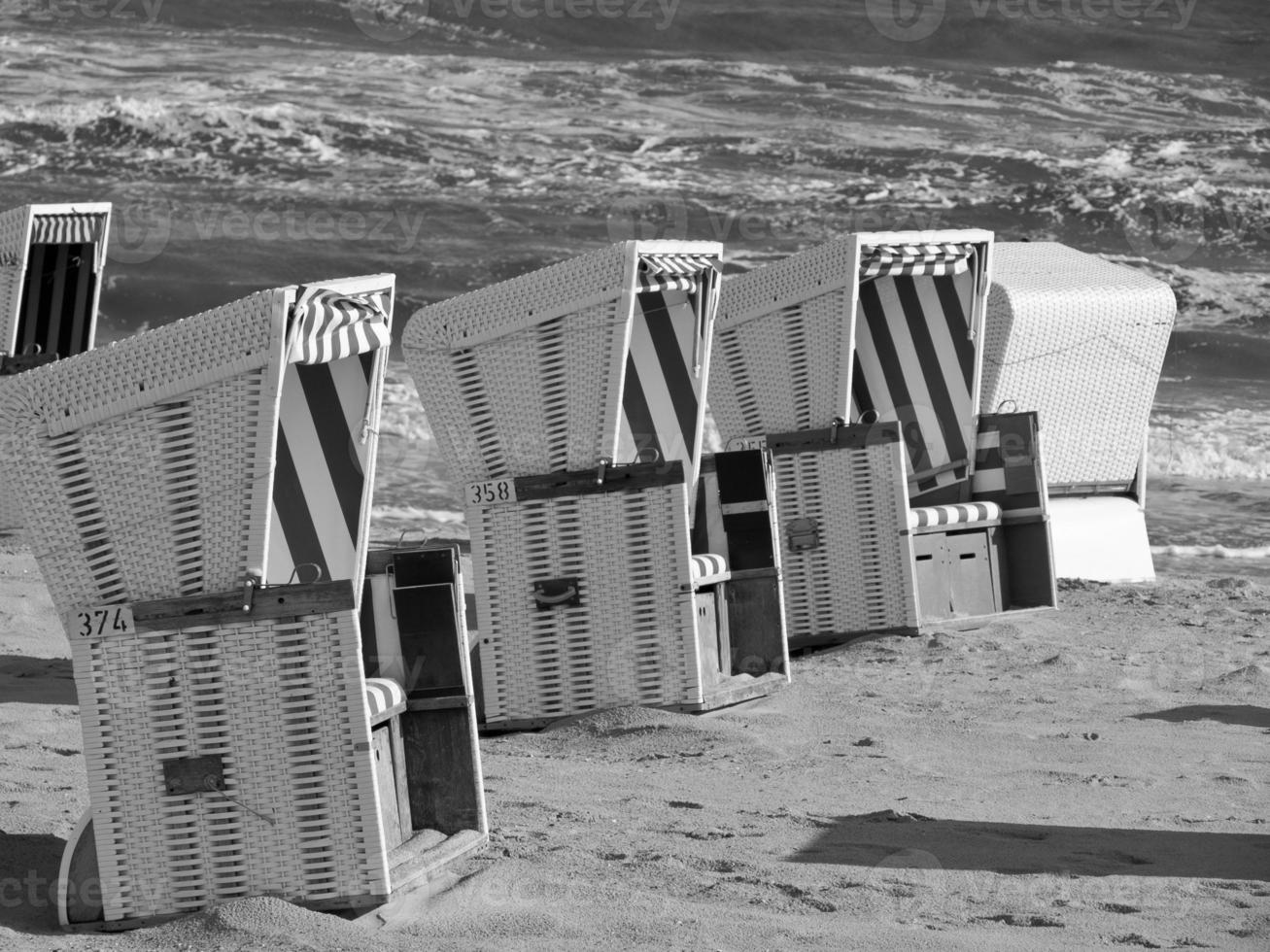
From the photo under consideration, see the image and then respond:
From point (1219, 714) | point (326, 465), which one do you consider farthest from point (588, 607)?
point (1219, 714)

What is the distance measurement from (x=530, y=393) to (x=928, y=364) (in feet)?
9.20

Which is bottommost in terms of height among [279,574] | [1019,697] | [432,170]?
[1019,697]

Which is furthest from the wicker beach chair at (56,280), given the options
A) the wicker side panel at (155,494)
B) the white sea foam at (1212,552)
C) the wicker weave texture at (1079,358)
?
the white sea foam at (1212,552)

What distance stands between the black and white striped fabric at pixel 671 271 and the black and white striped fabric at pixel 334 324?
4.81ft

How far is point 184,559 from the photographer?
3.37m

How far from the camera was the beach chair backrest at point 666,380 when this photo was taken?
580cm

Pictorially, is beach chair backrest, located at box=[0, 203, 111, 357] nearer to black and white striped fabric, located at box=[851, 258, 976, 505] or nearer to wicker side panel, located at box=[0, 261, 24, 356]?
wicker side panel, located at box=[0, 261, 24, 356]

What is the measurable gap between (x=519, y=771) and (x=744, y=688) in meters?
1.16

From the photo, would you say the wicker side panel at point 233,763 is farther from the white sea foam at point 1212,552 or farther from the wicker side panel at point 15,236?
the white sea foam at point 1212,552

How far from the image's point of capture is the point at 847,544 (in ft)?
21.9

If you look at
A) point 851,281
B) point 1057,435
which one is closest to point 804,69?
point 1057,435

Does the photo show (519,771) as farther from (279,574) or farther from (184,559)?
(184,559)

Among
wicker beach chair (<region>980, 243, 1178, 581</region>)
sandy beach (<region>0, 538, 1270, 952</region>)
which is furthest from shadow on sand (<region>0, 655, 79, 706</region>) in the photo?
wicker beach chair (<region>980, 243, 1178, 581</region>)

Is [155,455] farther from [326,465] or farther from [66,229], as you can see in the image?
[66,229]
